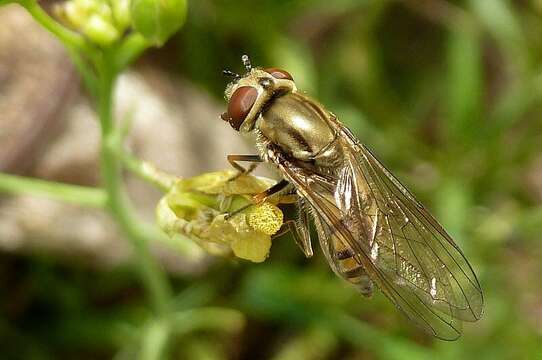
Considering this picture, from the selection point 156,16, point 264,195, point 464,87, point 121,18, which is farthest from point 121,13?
point 464,87

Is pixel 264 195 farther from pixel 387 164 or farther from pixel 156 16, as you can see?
pixel 387 164

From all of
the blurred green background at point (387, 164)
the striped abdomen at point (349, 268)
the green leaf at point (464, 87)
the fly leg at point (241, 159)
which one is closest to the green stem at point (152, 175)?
the fly leg at point (241, 159)

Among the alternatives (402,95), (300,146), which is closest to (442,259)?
(300,146)

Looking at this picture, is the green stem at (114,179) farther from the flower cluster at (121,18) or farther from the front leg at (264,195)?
the front leg at (264,195)

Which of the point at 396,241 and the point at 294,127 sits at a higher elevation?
the point at 294,127

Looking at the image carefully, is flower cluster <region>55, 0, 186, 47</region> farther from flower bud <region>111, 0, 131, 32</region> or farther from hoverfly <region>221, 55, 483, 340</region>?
hoverfly <region>221, 55, 483, 340</region>

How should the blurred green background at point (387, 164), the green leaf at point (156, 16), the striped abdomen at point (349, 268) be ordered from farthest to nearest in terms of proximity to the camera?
the blurred green background at point (387, 164), the striped abdomen at point (349, 268), the green leaf at point (156, 16)

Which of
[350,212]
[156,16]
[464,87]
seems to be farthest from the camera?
[464,87]
